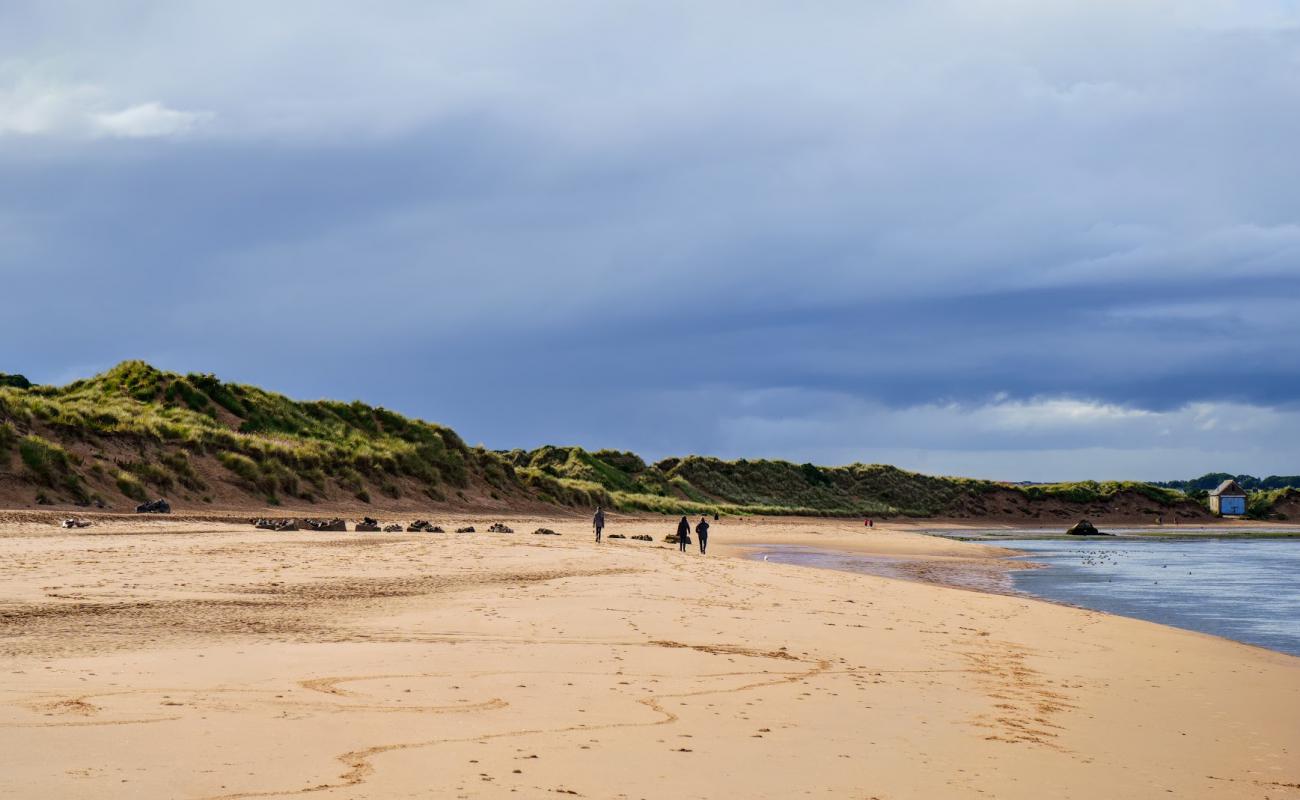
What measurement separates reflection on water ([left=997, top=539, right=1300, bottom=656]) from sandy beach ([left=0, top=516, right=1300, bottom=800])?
290 cm

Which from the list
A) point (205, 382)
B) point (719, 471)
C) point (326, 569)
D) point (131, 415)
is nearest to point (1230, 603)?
point (326, 569)

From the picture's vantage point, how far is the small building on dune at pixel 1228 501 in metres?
112

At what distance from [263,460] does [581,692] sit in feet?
127

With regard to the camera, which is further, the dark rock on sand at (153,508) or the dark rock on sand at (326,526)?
the dark rock on sand at (153,508)

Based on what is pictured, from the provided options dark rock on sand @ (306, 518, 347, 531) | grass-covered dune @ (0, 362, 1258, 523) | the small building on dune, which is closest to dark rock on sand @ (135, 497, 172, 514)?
grass-covered dune @ (0, 362, 1258, 523)

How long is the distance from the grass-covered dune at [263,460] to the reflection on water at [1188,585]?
28.5 metres

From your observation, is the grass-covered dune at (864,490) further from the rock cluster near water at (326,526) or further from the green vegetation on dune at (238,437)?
the rock cluster near water at (326,526)

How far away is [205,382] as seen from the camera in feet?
190

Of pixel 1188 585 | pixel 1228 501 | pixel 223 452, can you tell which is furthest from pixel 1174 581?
pixel 1228 501

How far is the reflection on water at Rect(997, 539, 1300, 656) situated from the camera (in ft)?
69.8

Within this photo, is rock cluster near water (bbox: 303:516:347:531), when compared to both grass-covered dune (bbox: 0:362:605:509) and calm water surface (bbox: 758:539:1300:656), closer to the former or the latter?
grass-covered dune (bbox: 0:362:605:509)

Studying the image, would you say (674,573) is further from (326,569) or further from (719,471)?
(719,471)

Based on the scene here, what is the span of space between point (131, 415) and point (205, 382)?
12987 millimetres

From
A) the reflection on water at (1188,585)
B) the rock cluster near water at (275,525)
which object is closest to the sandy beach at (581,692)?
the reflection on water at (1188,585)
